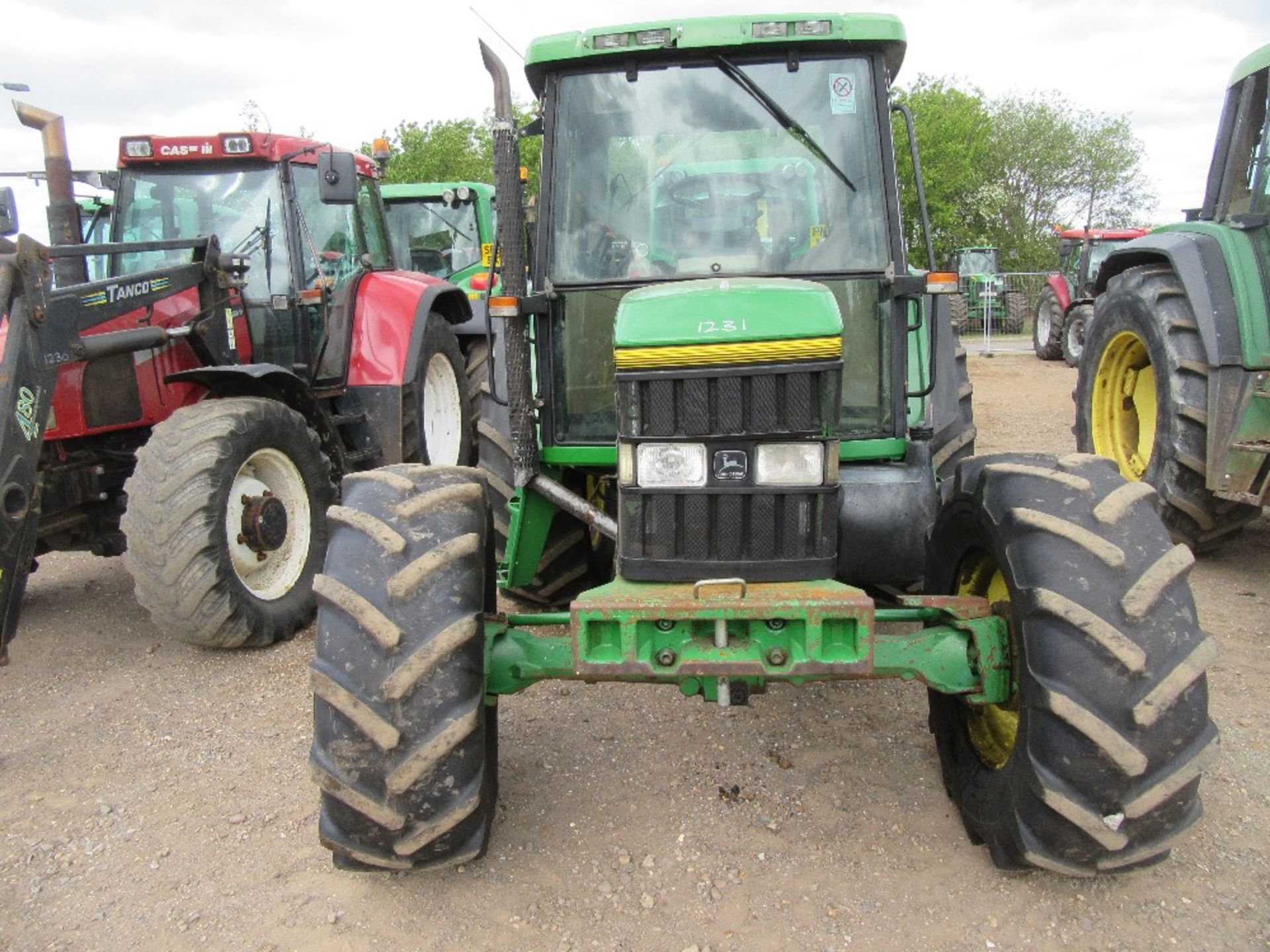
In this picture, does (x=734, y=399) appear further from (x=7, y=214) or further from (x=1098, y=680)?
(x=7, y=214)

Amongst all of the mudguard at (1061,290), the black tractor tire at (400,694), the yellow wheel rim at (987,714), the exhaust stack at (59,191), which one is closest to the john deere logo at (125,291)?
the exhaust stack at (59,191)

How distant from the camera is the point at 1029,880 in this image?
8.89 feet

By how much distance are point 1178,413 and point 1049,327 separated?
12.4 meters

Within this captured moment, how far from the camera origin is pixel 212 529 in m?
4.25

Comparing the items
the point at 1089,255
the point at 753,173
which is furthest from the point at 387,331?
the point at 1089,255

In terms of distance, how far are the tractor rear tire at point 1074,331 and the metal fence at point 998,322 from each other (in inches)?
175

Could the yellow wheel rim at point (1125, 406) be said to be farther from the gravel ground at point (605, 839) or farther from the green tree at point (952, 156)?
the green tree at point (952, 156)

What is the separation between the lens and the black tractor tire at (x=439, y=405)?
625 centimetres

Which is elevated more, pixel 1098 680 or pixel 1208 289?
pixel 1208 289

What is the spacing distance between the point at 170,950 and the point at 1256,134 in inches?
231

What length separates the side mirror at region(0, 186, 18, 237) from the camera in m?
3.99

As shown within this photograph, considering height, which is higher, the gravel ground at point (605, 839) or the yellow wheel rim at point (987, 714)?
the yellow wheel rim at point (987, 714)

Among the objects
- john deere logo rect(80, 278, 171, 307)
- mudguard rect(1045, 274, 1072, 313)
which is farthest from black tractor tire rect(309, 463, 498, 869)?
mudguard rect(1045, 274, 1072, 313)

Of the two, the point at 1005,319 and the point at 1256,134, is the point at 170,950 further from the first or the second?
the point at 1005,319
